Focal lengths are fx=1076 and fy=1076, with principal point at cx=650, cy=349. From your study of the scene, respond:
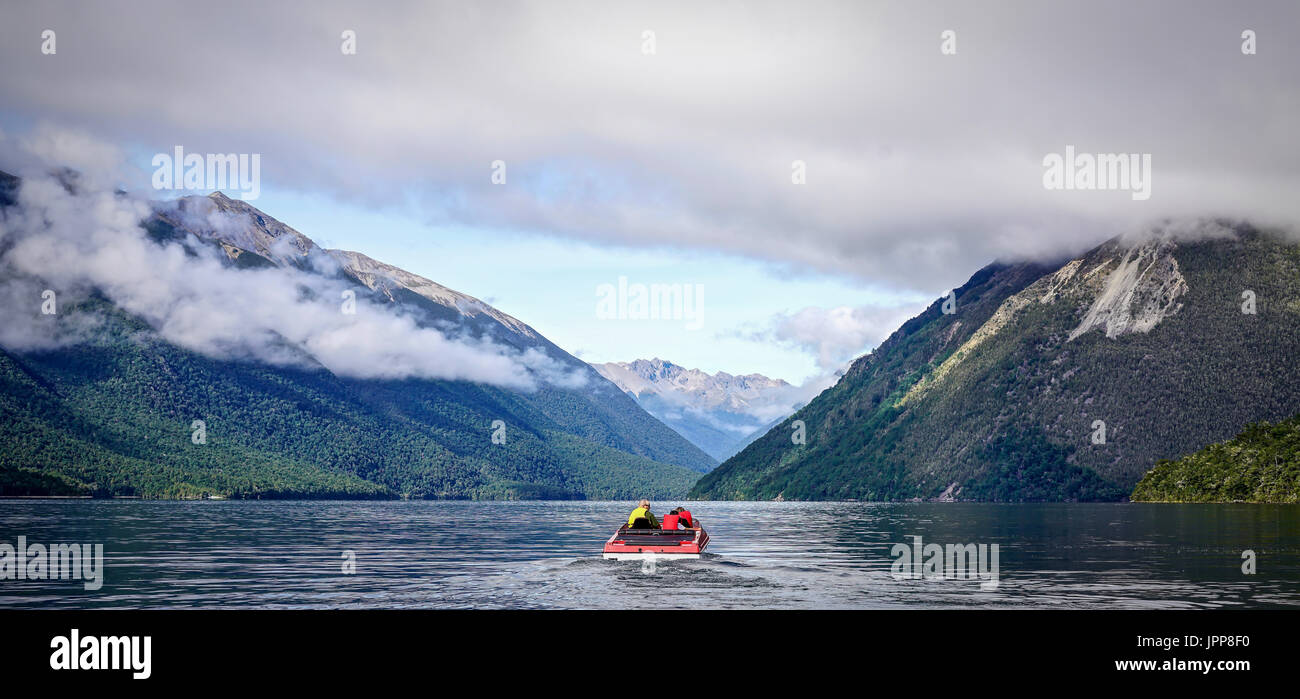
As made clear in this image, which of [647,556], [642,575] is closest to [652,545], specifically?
[647,556]

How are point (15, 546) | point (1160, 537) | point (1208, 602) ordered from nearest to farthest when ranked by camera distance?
point (1208, 602) → point (15, 546) → point (1160, 537)

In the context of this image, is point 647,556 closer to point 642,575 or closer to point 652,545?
point 652,545

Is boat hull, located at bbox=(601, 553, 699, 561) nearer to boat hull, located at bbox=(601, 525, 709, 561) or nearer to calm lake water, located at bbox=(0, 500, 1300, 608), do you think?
boat hull, located at bbox=(601, 525, 709, 561)

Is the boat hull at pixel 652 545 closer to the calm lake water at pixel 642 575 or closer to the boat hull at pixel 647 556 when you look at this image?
the boat hull at pixel 647 556

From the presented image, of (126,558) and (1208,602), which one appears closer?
(1208,602)

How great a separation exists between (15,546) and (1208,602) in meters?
82.5

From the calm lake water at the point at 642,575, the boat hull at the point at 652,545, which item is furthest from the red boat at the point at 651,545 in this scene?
the calm lake water at the point at 642,575

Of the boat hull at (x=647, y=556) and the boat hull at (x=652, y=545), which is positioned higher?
the boat hull at (x=652, y=545)

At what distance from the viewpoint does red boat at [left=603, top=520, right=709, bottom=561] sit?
68312mm

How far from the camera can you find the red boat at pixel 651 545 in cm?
A: 6831

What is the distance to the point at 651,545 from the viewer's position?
69.1 metres
